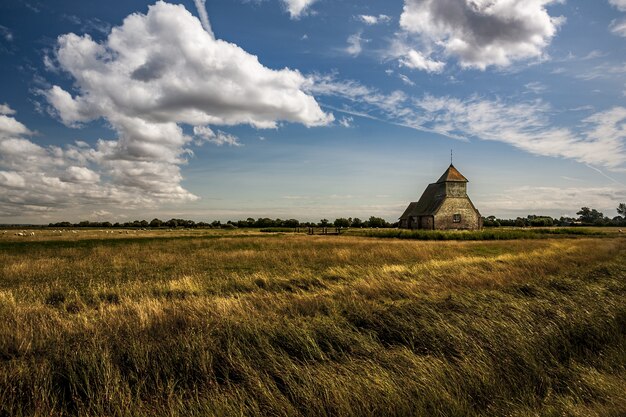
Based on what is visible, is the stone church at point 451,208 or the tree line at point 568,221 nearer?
the stone church at point 451,208

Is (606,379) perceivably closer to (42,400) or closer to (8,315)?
(42,400)

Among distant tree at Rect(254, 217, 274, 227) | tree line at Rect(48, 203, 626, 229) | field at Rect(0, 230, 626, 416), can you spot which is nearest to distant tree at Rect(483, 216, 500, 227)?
tree line at Rect(48, 203, 626, 229)

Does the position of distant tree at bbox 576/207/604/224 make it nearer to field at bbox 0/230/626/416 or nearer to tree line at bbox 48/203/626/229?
tree line at bbox 48/203/626/229

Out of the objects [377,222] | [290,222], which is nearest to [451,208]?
[377,222]

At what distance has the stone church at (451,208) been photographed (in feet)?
175

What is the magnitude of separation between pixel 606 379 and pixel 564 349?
167cm

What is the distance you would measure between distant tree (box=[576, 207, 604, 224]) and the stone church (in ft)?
312

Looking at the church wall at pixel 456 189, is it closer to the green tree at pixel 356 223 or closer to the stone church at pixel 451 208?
the stone church at pixel 451 208

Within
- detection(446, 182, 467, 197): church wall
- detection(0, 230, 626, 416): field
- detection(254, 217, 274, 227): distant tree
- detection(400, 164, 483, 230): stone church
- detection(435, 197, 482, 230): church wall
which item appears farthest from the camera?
detection(254, 217, 274, 227): distant tree

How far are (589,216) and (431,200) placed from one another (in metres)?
106

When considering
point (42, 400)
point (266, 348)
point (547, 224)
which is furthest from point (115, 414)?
point (547, 224)

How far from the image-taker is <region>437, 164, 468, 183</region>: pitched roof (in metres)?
54.6

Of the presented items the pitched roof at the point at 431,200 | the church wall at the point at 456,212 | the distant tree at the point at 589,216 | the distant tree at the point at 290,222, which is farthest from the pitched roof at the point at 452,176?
the distant tree at the point at 589,216

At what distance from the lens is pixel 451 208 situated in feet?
177
